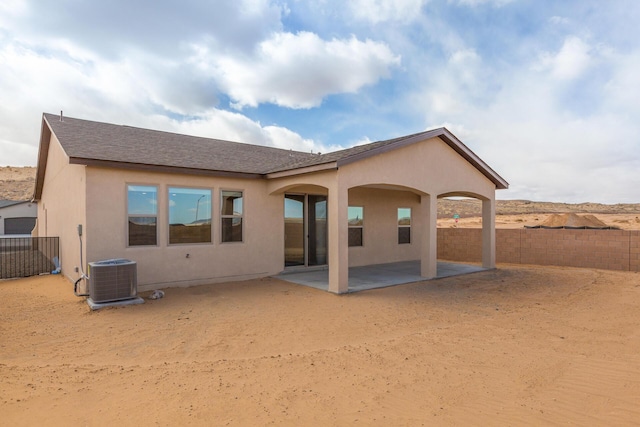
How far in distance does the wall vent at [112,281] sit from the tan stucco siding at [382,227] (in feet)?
24.5

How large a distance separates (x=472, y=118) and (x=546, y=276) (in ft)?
26.9

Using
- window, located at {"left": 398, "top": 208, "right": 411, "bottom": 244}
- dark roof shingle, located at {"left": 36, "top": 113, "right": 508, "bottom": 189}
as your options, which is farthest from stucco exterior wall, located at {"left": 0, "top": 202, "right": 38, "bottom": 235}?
window, located at {"left": 398, "top": 208, "right": 411, "bottom": 244}

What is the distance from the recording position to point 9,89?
13078 mm

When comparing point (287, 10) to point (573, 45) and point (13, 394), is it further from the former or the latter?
point (13, 394)

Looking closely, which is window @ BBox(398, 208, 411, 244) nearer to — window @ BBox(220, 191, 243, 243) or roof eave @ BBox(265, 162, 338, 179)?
roof eave @ BBox(265, 162, 338, 179)

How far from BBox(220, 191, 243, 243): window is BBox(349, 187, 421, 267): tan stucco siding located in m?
4.37

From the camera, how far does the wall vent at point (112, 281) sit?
7.14m

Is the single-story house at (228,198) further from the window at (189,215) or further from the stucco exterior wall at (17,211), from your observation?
the stucco exterior wall at (17,211)

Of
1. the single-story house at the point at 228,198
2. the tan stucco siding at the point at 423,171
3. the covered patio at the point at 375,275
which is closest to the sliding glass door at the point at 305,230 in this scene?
the single-story house at the point at 228,198

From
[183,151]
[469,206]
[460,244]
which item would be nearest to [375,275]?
[183,151]

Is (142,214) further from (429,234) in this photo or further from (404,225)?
(404,225)

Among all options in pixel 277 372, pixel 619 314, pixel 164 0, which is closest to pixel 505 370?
pixel 277 372

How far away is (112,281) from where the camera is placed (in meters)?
7.27

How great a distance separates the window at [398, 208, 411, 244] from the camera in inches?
570
